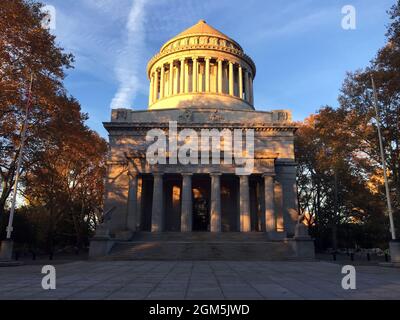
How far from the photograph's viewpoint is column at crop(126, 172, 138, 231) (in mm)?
31992

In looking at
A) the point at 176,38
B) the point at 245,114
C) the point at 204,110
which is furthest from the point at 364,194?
the point at 176,38

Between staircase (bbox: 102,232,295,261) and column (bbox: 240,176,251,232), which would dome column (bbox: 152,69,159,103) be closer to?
column (bbox: 240,176,251,232)

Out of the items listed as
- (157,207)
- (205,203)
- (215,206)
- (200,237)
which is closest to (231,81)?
(205,203)

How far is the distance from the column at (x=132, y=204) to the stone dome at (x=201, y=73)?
1868 cm

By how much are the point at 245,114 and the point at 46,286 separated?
37179 mm

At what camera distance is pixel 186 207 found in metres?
31.9

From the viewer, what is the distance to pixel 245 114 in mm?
43906

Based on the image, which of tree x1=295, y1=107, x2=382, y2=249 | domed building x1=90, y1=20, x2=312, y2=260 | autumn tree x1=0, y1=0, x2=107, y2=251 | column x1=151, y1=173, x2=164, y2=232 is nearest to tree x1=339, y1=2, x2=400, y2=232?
tree x1=295, y1=107, x2=382, y2=249

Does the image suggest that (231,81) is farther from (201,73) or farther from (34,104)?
(34,104)

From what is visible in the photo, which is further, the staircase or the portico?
the portico

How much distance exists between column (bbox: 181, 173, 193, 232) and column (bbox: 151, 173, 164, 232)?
2.16m

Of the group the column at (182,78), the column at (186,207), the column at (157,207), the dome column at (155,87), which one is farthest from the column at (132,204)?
the dome column at (155,87)

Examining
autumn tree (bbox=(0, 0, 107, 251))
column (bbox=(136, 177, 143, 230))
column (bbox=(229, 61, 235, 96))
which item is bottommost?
column (bbox=(136, 177, 143, 230))

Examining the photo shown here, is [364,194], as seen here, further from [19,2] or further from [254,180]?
[19,2]
